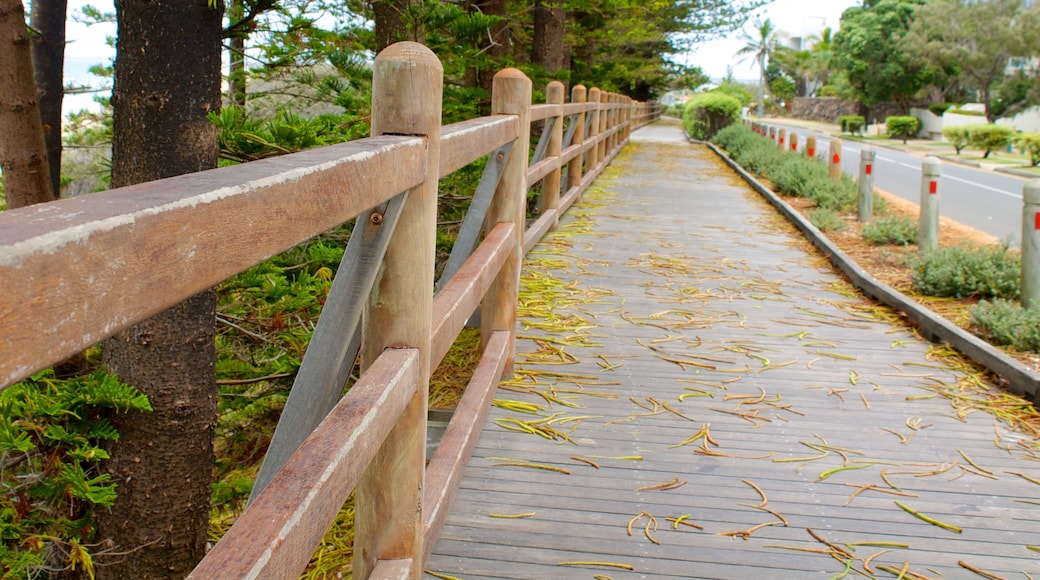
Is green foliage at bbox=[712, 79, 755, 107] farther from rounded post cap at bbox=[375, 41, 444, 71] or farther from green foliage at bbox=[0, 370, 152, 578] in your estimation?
rounded post cap at bbox=[375, 41, 444, 71]

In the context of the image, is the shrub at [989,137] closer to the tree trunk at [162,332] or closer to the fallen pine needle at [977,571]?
the fallen pine needle at [977,571]

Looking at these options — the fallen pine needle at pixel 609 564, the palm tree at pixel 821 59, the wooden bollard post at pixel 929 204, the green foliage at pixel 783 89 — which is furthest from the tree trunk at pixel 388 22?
the green foliage at pixel 783 89

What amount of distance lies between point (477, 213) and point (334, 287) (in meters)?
2.13

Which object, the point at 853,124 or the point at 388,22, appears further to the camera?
the point at 853,124

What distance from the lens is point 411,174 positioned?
7.77 feet

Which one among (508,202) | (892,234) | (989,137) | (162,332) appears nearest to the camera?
(162,332)

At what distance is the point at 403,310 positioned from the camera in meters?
2.48

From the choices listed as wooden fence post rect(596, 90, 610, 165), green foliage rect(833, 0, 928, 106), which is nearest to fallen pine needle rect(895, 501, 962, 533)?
wooden fence post rect(596, 90, 610, 165)

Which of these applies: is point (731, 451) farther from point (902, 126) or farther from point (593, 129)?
point (902, 126)

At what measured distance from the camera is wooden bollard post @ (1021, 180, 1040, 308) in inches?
242

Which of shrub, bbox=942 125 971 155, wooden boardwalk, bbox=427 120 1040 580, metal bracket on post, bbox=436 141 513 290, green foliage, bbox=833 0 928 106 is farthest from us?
green foliage, bbox=833 0 928 106

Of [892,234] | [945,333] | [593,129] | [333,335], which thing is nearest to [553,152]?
[892,234]

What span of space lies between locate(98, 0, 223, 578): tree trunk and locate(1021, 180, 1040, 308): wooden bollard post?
5010mm

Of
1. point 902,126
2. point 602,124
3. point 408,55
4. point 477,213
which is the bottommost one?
point 477,213
